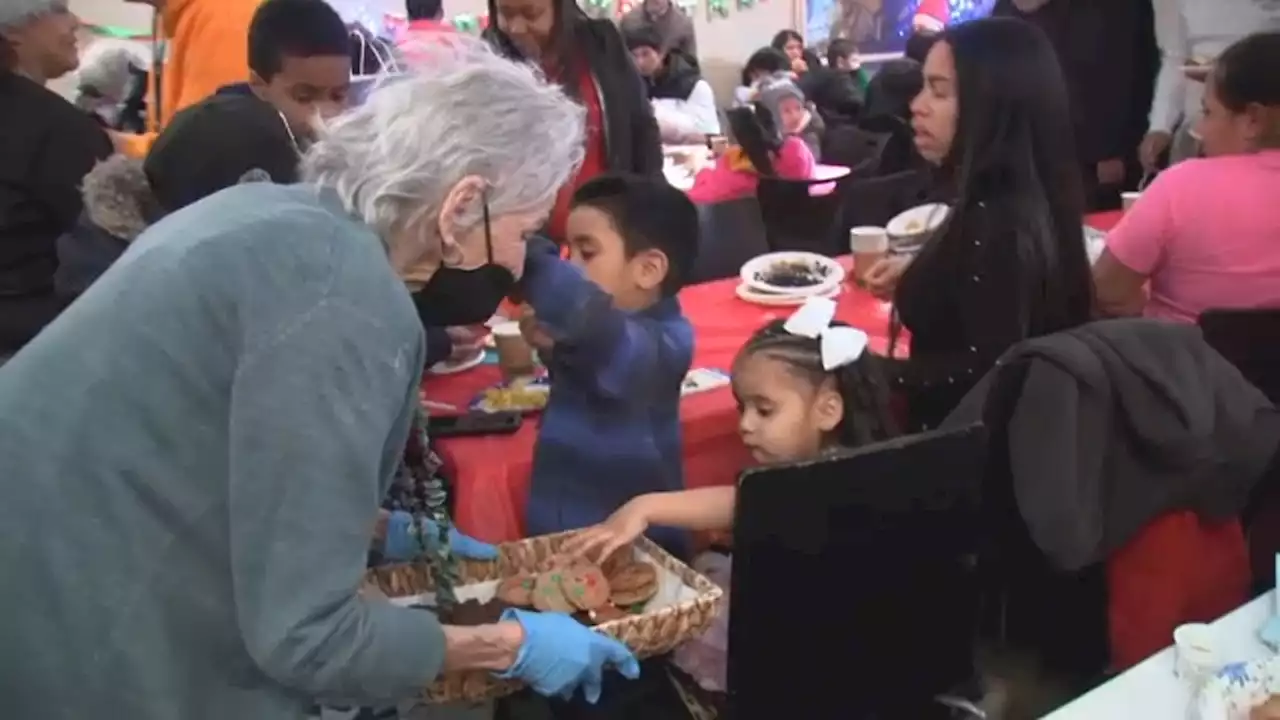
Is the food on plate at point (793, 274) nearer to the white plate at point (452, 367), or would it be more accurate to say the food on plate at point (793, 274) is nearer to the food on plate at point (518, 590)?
the white plate at point (452, 367)

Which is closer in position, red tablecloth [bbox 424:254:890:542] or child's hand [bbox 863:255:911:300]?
red tablecloth [bbox 424:254:890:542]

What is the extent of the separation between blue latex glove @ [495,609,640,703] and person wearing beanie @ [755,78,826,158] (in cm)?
403

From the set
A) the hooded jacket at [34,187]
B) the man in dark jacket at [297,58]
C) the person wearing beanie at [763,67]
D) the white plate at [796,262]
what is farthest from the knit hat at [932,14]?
the hooded jacket at [34,187]

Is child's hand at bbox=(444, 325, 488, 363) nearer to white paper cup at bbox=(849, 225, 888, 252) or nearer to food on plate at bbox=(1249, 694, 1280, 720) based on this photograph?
white paper cup at bbox=(849, 225, 888, 252)

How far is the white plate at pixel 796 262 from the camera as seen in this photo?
104 inches

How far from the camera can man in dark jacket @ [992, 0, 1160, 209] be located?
3.63m

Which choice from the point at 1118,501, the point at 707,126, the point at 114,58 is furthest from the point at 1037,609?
the point at 707,126

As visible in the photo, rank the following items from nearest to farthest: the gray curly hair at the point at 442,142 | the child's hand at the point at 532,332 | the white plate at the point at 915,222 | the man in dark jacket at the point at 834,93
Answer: the gray curly hair at the point at 442,142 < the child's hand at the point at 532,332 < the white plate at the point at 915,222 < the man in dark jacket at the point at 834,93

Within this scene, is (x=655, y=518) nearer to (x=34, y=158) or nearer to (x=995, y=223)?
(x=995, y=223)

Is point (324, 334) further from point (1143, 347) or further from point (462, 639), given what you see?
point (1143, 347)

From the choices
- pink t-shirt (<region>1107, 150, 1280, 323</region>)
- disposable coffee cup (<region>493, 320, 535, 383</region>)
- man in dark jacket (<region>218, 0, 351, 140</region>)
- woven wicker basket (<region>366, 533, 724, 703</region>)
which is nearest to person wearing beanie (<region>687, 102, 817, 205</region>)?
pink t-shirt (<region>1107, 150, 1280, 323</region>)

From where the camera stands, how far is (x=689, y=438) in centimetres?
204

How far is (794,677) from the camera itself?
1.53 m

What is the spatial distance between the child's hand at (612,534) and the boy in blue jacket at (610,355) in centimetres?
12
